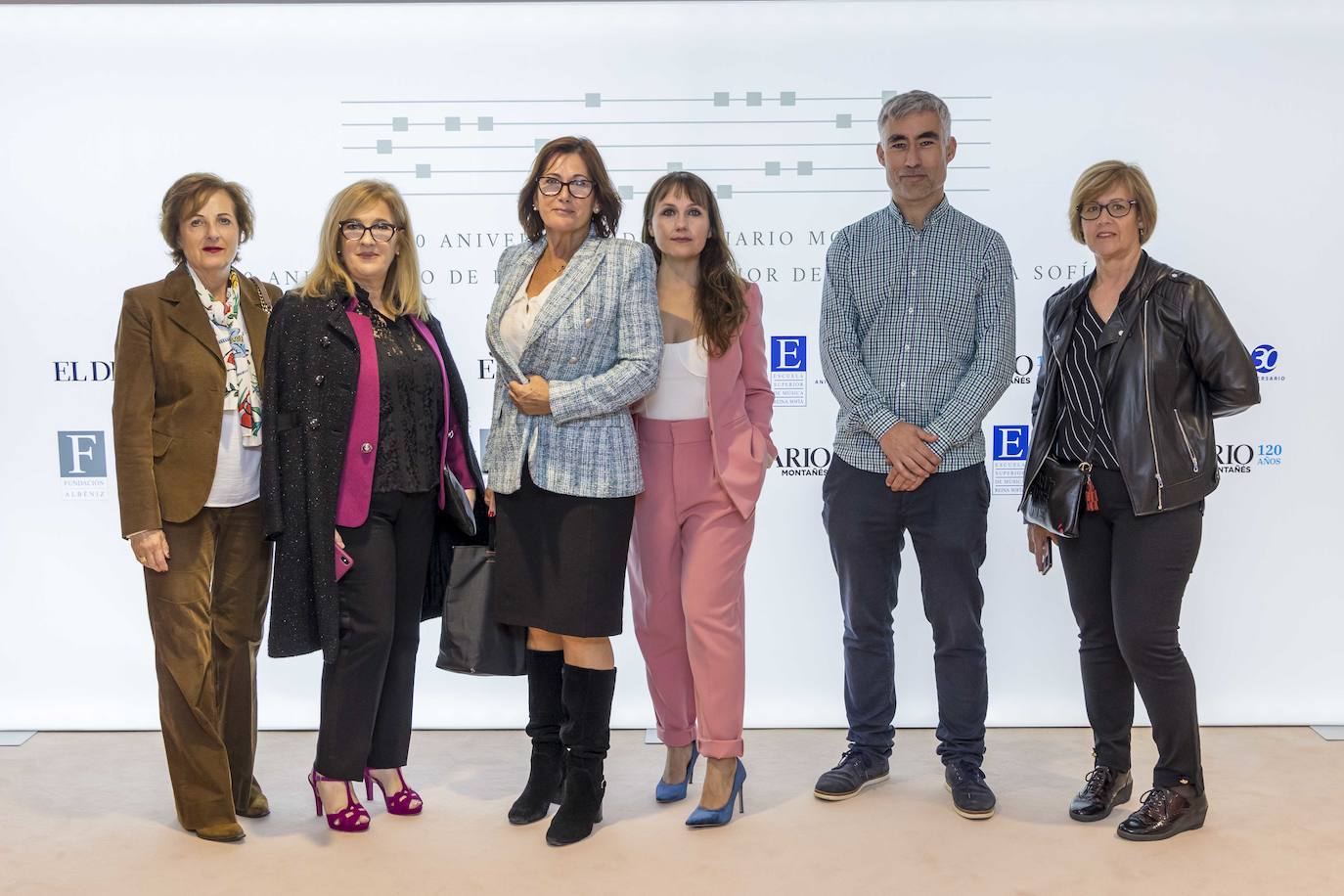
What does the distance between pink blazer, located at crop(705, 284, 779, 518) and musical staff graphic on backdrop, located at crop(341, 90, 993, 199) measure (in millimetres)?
917

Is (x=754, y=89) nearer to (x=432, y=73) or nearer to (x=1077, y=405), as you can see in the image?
(x=432, y=73)

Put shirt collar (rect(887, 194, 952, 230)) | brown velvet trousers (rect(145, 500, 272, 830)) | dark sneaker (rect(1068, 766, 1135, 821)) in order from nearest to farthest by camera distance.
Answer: brown velvet trousers (rect(145, 500, 272, 830)) → dark sneaker (rect(1068, 766, 1135, 821)) → shirt collar (rect(887, 194, 952, 230))

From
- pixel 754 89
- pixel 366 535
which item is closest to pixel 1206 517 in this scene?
pixel 754 89

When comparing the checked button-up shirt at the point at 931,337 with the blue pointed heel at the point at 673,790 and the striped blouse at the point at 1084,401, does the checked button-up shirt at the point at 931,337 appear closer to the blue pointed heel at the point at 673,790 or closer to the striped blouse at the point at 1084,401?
the striped blouse at the point at 1084,401

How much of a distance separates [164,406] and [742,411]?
1473mm

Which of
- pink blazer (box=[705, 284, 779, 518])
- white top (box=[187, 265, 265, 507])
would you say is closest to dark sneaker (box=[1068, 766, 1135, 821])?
pink blazer (box=[705, 284, 779, 518])

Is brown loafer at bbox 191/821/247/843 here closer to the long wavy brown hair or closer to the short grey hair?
the long wavy brown hair

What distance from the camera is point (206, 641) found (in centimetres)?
303

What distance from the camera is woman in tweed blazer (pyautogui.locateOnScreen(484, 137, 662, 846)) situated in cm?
288

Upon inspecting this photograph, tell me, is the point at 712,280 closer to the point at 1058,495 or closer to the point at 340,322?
the point at 340,322

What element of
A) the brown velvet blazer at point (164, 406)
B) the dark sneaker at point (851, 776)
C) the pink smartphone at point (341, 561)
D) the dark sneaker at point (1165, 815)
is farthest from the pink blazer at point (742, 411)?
the dark sneaker at point (1165, 815)

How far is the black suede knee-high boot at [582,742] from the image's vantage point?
9.85 feet

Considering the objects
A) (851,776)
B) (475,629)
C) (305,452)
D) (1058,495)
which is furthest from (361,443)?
(1058,495)

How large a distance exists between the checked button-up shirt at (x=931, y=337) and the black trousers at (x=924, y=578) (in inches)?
3.5
